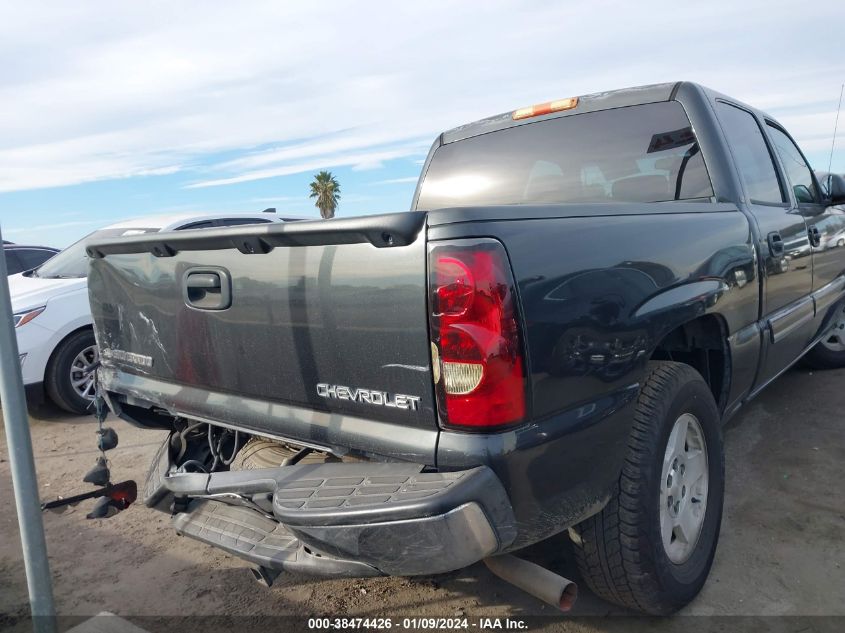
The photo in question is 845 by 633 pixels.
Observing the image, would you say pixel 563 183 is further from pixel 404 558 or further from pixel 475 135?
pixel 404 558

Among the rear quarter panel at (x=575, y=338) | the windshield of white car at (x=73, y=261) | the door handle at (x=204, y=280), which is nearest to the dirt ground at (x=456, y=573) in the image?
the rear quarter panel at (x=575, y=338)

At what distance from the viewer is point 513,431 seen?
5.93 ft

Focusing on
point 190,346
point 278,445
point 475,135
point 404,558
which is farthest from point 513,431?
point 475,135

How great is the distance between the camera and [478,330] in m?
1.77

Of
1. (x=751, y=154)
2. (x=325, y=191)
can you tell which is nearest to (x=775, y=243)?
(x=751, y=154)

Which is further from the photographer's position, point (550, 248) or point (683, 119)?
point (683, 119)

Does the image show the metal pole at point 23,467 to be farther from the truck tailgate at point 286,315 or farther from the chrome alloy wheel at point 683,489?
the chrome alloy wheel at point 683,489

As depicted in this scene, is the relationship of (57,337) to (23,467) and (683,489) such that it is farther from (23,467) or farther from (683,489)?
(683,489)

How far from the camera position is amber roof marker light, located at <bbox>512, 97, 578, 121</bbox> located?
11.6ft

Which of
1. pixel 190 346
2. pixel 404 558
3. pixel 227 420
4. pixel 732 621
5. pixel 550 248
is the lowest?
pixel 732 621

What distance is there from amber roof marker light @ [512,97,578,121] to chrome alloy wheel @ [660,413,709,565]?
183 cm

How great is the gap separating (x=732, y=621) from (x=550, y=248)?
1.64 metres

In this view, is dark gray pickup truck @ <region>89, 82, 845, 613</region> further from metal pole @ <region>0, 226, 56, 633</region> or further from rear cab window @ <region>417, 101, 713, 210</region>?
metal pole @ <region>0, 226, 56, 633</region>

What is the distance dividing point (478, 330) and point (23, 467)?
5.11ft
